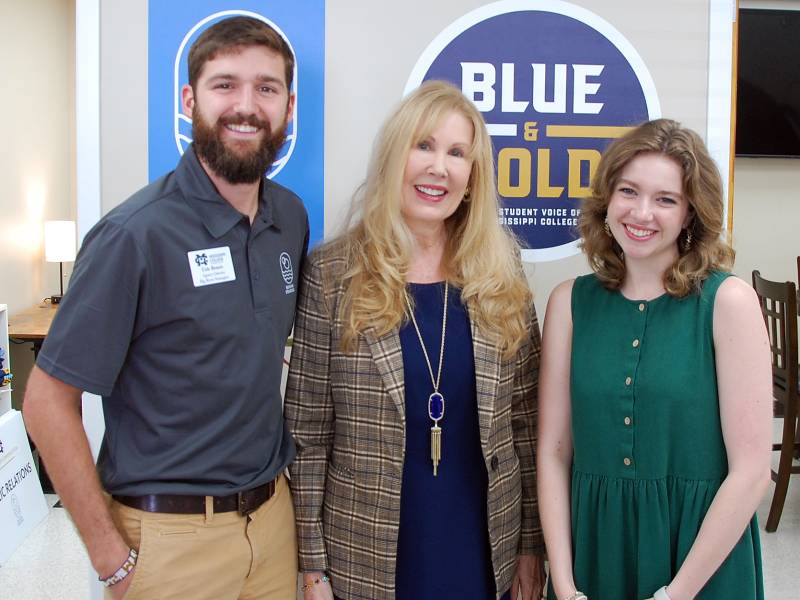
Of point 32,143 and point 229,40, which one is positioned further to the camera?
point 32,143

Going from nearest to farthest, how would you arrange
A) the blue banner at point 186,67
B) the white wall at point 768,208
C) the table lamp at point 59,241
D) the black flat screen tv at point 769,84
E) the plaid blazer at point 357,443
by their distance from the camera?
the plaid blazer at point 357,443, the blue banner at point 186,67, the table lamp at point 59,241, the black flat screen tv at point 769,84, the white wall at point 768,208

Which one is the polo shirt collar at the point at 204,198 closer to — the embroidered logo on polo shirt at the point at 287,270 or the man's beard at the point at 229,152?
the man's beard at the point at 229,152

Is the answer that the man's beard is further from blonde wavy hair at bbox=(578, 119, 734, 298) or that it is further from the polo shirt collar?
blonde wavy hair at bbox=(578, 119, 734, 298)

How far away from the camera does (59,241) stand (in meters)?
5.58

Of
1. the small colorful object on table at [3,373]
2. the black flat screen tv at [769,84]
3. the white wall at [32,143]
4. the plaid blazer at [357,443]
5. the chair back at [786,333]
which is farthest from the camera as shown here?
the black flat screen tv at [769,84]

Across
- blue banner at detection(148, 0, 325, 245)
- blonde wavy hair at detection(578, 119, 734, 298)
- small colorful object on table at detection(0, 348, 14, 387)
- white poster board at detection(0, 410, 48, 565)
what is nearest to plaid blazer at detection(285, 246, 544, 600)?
blonde wavy hair at detection(578, 119, 734, 298)

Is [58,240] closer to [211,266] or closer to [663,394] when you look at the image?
[211,266]

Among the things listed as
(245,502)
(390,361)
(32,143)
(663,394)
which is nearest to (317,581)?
(245,502)

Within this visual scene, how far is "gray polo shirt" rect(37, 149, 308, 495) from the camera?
1397 mm

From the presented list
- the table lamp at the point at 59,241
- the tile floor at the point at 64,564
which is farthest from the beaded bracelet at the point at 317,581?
the table lamp at the point at 59,241

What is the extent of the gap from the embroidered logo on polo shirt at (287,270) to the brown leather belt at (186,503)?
0.43 m

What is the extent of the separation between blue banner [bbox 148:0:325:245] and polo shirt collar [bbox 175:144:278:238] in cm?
52

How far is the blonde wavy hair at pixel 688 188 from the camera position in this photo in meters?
1.50

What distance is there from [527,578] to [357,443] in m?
0.55
